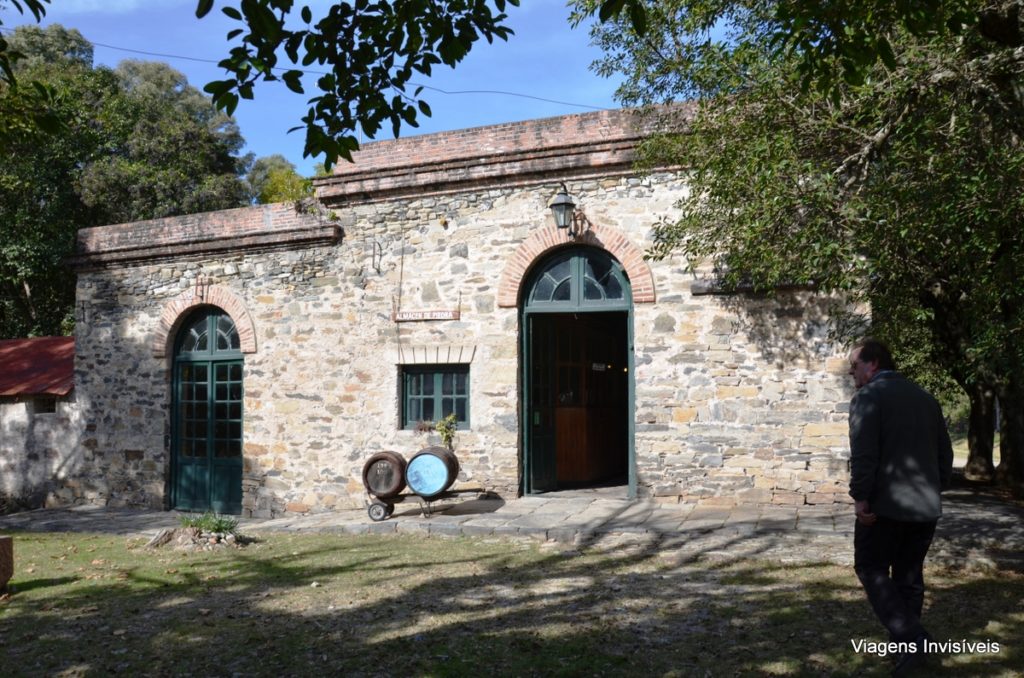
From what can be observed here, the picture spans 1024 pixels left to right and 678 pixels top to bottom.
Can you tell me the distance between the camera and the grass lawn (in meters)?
4.44

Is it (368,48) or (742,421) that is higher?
(368,48)

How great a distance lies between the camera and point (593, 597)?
19.0 feet

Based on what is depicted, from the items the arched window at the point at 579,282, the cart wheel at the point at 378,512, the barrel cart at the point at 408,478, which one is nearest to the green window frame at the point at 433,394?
the barrel cart at the point at 408,478

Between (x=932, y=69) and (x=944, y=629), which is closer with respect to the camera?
(x=944, y=629)

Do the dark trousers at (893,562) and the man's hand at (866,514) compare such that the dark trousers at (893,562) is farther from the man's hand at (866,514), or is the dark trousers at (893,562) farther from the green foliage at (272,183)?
the green foliage at (272,183)

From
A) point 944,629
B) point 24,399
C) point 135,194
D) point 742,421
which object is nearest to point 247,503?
point 24,399

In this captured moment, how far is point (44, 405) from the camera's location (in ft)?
43.2

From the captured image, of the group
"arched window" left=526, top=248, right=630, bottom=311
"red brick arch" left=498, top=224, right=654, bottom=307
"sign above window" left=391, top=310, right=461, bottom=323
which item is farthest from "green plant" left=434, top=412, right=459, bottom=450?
"arched window" left=526, top=248, right=630, bottom=311

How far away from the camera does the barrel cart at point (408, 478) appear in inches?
358

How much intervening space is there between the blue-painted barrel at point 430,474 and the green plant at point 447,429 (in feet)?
3.19

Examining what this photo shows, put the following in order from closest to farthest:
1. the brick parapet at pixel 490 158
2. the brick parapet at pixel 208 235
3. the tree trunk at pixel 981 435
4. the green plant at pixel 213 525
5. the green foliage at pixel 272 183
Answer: the green plant at pixel 213 525 < the brick parapet at pixel 490 158 < the brick parapet at pixel 208 235 < the tree trunk at pixel 981 435 < the green foliage at pixel 272 183

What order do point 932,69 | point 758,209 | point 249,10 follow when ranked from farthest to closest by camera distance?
point 758,209 < point 932,69 < point 249,10

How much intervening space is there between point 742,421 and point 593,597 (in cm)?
412

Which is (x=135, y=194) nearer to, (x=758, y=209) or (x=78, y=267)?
(x=78, y=267)
